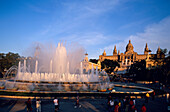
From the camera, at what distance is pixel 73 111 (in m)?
10.4

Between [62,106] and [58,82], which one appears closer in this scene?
[62,106]

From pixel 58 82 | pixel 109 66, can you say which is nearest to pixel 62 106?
pixel 58 82

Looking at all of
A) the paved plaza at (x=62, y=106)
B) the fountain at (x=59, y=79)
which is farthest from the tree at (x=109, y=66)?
the paved plaza at (x=62, y=106)

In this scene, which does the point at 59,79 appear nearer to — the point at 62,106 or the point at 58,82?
the point at 58,82

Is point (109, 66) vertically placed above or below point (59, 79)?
above

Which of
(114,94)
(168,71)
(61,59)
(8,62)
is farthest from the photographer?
(8,62)

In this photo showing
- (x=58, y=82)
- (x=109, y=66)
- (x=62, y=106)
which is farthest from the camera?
(x=109, y=66)

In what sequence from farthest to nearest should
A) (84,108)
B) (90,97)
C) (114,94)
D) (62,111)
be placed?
(114,94) → (90,97) → (84,108) → (62,111)

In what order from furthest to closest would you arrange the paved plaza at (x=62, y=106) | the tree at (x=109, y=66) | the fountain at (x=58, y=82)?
the tree at (x=109, y=66) < the fountain at (x=58, y=82) < the paved plaza at (x=62, y=106)

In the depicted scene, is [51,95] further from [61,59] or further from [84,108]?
[61,59]

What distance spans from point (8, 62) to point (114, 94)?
160ft

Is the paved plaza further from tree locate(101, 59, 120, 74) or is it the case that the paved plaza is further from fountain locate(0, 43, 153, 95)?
tree locate(101, 59, 120, 74)

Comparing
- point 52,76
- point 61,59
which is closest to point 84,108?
point 52,76

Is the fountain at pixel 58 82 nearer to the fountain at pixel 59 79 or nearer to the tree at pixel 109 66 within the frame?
the fountain at pixel 59 79
